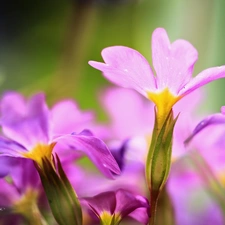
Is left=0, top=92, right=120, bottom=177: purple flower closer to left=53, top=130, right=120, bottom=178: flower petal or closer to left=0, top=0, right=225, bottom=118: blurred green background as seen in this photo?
left=53, top=130, right=120, bottom=178: flower petal

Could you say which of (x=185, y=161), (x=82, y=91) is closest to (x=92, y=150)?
(x=185, y=161)


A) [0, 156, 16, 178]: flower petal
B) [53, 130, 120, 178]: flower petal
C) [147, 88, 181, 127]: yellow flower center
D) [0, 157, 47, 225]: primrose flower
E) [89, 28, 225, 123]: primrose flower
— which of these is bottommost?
[0, 157, 47, 225]: primrose flower

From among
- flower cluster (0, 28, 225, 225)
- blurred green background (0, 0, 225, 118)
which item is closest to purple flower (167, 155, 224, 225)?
A: flower cluster (0, 28, 225, 225)

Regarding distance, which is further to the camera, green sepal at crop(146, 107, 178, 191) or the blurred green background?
the blurred green background

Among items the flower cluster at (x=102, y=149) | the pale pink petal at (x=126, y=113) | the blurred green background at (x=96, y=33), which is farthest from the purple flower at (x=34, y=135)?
the blurred green background at (x=96, y=33)

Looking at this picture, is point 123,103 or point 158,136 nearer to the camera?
point 158,136

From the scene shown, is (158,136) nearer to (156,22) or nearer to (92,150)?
(92,150)

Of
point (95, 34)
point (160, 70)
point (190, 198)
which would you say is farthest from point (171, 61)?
point (95, 34)
